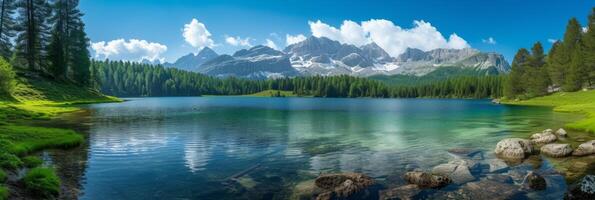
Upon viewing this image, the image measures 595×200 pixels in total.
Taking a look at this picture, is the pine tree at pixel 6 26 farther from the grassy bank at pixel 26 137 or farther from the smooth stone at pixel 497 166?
the smooth stone at pixel 497 166

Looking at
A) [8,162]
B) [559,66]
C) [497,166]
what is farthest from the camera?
[559,66]

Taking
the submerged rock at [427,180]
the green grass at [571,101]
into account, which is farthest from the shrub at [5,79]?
the green grass at [571,101]

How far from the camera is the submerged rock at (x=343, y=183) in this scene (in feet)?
65.2

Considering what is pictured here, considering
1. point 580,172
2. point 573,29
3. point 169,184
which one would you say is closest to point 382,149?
point 580,172

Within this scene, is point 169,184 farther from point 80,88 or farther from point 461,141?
point 80,88

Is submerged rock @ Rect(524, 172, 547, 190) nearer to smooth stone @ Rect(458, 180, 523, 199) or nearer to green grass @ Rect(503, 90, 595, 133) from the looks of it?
smooth stone @ Rect(458, 180, 523, 199)

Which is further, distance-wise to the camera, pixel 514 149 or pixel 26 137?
pixel 26 137

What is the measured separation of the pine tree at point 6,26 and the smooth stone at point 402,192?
12209 centimetres

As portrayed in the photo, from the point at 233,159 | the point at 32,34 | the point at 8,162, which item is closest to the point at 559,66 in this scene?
the point at 233,159

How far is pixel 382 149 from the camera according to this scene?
36.2m

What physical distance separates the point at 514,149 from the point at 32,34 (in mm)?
129256

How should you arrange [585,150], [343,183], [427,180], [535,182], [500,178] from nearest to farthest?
[343,183] → [535,182] → [427,180] → [500,178] → [585,150]

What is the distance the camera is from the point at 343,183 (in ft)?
67.8

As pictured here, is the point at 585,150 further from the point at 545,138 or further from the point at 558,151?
the point at 545,138
